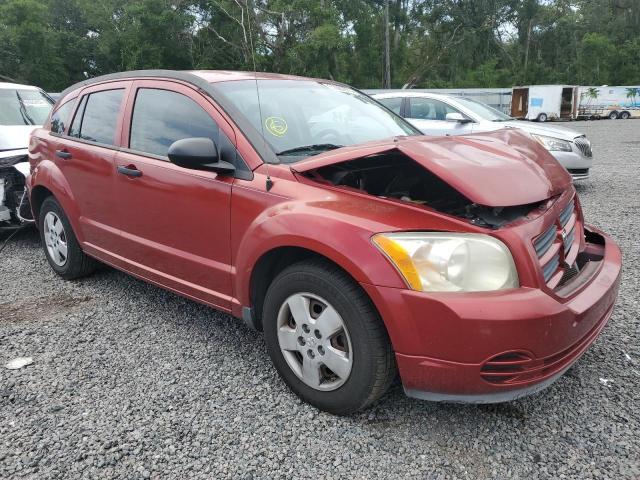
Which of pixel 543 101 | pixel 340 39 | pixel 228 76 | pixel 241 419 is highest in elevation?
pixel 340 39

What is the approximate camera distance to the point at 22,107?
700 centimetres

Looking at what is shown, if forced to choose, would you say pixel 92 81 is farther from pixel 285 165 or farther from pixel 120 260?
pixel 285 165

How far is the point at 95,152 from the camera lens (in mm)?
3725

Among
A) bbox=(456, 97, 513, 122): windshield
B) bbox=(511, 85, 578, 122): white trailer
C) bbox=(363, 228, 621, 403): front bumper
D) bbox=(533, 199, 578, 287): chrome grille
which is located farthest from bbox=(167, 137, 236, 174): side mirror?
bbox=(511, 85, 578, 122): white trailer

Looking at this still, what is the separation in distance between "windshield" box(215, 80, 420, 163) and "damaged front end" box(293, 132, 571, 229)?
39 cm

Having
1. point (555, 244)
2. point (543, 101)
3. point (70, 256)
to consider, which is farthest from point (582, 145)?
point (543, 101)

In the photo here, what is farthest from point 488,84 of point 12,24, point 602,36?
point 12,24

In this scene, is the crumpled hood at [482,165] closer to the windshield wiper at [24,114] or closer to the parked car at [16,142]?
the parked car at [16,142]

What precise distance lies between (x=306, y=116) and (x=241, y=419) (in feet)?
5.80

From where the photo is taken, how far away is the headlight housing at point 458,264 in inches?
82.8

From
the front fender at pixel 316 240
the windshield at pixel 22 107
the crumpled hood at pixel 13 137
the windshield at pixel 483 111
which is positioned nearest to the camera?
the front fender at pixel 316 240

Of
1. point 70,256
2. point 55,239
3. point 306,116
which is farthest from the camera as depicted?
point 55,239

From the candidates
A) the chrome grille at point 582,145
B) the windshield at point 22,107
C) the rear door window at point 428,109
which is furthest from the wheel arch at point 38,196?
the chrome grille at point 582,145

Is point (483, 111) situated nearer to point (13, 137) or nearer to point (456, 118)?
point (456, 118)
